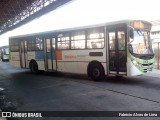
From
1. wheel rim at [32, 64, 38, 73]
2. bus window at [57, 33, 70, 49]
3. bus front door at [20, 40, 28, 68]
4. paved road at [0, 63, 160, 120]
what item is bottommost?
paved road at [0, 63, 160, 120]

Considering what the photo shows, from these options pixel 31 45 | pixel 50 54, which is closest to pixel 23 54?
pixel 31 45

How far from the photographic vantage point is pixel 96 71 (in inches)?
461

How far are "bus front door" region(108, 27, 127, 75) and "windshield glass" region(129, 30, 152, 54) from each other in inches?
16.1

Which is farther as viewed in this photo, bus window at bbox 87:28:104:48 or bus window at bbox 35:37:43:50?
bus window at bbox 35:37:43:50

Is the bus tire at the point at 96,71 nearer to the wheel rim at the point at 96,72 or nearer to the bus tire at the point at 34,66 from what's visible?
the wheel rim at the point at 96,72

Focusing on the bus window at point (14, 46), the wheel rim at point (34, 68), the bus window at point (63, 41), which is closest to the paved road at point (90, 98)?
the bus window at point (63, 41)

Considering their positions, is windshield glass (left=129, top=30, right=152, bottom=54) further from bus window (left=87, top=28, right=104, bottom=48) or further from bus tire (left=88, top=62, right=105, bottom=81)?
bus tire (left=88, top=62, right=105, bottom=81)

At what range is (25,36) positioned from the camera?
17.1 meters

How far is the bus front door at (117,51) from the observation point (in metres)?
10.5

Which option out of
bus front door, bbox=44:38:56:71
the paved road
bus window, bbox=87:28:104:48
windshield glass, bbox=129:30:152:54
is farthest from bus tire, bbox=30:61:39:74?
windshield glass, bbox=129:30:152:54

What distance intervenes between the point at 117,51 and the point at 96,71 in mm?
1623

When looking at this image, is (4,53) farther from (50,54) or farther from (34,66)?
(50,54)

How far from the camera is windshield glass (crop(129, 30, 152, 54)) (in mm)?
10414

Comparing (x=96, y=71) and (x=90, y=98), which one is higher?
(x=96, y=71)
